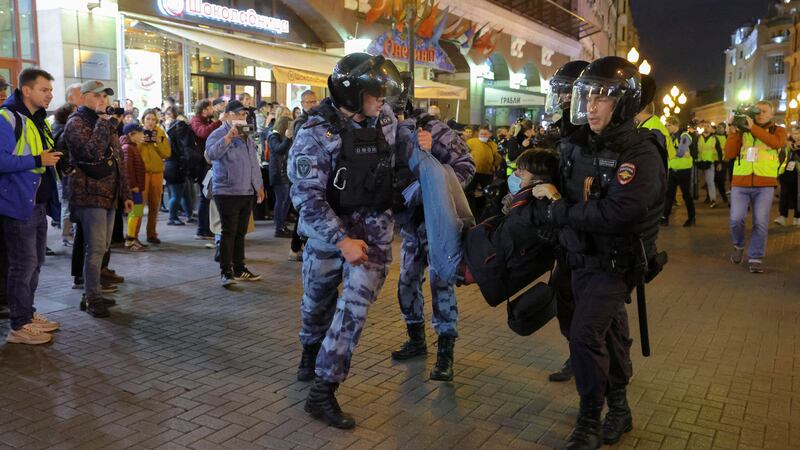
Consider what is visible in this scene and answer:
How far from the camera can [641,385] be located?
4.72 m

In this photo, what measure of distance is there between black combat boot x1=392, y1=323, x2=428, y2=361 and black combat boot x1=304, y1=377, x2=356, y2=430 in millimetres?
1218

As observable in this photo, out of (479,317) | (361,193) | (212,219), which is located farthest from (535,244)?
(212,219)

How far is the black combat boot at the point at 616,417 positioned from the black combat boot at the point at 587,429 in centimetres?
14

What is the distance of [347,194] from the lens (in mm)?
3922

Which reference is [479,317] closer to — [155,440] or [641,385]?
[641,385]

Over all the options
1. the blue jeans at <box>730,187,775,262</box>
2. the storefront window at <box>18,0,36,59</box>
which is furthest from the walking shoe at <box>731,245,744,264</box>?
the storefront window at <box>18,0,36,59</box>

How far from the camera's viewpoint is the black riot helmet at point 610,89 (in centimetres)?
360

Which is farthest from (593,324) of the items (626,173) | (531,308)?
(626,173)

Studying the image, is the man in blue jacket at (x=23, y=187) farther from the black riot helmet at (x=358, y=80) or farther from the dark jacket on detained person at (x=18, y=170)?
the black riot helmet at (x=358, y=80)

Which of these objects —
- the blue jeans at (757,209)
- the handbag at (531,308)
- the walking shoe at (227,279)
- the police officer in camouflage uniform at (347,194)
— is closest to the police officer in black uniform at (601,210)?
the handbag at (531,308)

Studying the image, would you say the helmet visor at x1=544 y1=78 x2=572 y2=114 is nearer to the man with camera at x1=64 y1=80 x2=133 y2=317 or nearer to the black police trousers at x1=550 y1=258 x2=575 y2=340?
the black police trousers at x1=550 y1=258 x2=575 y2=340

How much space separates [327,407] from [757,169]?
6.59 meters

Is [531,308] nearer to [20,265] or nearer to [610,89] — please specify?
[610,89]

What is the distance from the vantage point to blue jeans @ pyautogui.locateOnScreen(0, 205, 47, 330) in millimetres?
5438
